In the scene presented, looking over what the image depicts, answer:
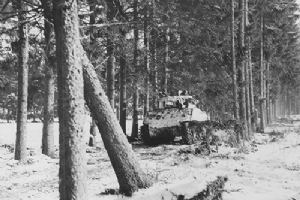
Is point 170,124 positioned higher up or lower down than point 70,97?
lower down

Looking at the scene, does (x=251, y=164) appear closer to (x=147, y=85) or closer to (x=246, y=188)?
(x=246, y=188)

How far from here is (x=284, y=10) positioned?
93.0 ft

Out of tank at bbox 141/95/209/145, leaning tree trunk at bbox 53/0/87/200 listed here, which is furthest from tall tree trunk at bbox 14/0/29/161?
leaning tree trunk at bbox 53/0/87/200

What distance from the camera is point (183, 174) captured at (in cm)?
980

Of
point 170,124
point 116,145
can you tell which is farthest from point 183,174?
point 170,124

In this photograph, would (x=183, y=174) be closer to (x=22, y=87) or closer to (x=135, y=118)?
(x=22, y=87)

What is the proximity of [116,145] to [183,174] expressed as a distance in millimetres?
2931

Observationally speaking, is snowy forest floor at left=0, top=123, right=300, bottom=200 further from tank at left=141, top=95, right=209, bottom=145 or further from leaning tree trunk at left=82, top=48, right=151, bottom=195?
tank at left=141, top=95, right=209, bottom=145

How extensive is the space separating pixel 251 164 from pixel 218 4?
11.9m

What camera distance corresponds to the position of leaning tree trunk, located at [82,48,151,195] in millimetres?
7254

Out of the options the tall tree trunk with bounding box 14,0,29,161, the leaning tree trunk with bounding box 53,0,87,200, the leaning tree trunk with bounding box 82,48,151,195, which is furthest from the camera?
the tall tree trunk with bounding box 14,0,29,161

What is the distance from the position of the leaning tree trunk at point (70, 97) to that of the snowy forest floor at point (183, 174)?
4.58ft

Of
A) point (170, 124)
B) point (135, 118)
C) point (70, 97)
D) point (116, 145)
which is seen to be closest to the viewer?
point (70, 97)

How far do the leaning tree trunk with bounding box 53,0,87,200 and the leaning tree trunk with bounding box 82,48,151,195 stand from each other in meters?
1.57
